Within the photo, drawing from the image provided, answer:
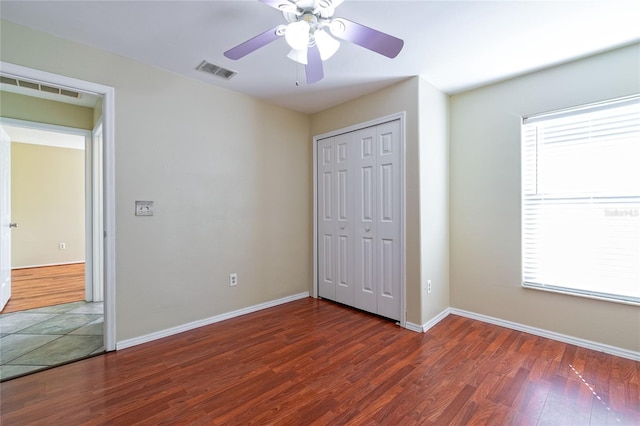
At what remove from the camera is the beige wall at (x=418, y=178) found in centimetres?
271

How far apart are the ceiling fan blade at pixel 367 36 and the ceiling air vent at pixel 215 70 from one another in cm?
146

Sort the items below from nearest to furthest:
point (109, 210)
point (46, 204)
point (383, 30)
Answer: point (383, 30) < point (109, 210) < point (46, 204)

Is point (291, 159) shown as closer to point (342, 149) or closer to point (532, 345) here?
point (342, 149)

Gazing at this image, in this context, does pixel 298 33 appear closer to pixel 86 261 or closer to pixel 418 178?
pixel 418 178

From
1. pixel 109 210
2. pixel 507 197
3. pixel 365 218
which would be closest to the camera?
pixel 109 210

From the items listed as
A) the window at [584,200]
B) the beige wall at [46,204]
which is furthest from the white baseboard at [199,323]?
the beige wall at [46,204]

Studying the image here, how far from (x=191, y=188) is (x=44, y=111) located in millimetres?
2295

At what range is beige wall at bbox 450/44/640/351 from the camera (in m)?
2.26

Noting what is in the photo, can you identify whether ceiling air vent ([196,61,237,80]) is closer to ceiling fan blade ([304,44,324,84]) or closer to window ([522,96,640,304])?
ceiling fan blade ([304,44,324,84])

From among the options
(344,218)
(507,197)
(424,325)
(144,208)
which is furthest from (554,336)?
(144,208)

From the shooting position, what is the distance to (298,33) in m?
1.53

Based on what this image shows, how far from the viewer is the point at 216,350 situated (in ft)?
7.70

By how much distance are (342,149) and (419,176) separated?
108 centimetres

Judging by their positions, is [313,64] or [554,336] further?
[554,336]
